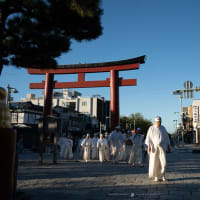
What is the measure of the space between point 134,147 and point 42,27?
7.79 metres

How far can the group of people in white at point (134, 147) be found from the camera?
604cm

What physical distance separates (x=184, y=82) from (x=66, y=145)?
14065 mm

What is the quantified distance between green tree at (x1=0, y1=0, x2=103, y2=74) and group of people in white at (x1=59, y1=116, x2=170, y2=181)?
11.0 feet

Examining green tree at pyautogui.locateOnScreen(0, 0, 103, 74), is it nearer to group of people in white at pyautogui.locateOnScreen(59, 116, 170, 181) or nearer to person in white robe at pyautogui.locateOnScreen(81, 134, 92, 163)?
group of people in white at pyautogui.locateOnScreen(59, 116, 170, 181)

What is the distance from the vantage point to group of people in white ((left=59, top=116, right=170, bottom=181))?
6035mm

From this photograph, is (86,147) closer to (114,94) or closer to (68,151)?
(68,151)

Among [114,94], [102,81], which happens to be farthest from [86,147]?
[102,81]

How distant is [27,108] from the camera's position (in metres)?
29.8

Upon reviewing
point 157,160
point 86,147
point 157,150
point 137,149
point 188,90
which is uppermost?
point 188,90

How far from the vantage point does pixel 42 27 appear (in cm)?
409

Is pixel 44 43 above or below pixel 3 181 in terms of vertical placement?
above

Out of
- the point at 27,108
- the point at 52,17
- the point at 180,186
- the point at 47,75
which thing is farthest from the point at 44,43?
the point at 27,108

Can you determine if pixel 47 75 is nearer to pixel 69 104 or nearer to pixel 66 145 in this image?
pixel 66 145

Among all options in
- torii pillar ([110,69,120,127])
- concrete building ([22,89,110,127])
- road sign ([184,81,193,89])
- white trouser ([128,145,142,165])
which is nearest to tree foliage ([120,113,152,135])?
concrete building ([22,89,110,127])
